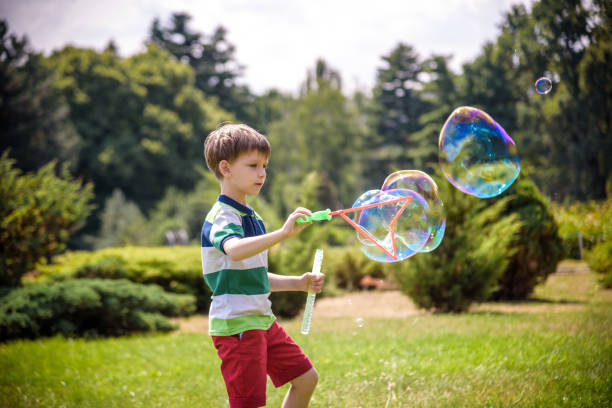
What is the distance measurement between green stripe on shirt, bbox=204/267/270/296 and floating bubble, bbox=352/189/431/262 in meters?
0.83

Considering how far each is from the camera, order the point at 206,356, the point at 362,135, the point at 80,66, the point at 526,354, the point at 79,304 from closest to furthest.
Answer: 1. the point at 526,354
2. the point at 206,356
3. the point at 79,304
4. the point at 80,66
5. the point at 362,135

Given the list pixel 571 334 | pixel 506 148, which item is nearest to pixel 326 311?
pixel 571 334

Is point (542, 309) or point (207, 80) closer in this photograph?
point (542, 309)

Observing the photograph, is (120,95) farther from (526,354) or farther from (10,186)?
(526,354)

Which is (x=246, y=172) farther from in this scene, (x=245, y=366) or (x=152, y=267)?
(x=152, y=267)

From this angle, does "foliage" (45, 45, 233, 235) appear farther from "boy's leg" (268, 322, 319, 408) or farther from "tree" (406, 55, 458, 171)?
"boy's leg" (268, 322, 319, 408)

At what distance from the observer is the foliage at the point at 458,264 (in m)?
7.90

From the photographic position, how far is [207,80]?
5028 cm

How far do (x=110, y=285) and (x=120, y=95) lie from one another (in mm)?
32173

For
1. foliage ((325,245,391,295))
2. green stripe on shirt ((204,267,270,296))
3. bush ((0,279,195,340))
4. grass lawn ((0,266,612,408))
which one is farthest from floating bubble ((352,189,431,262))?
foliage ((325,245,391,295))

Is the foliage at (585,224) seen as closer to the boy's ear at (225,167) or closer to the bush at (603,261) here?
the bush at (603,261)

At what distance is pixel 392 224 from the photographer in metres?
3.46

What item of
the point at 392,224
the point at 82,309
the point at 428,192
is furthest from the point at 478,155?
the point at 82,309

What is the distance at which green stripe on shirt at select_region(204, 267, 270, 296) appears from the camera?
8.64 ft
